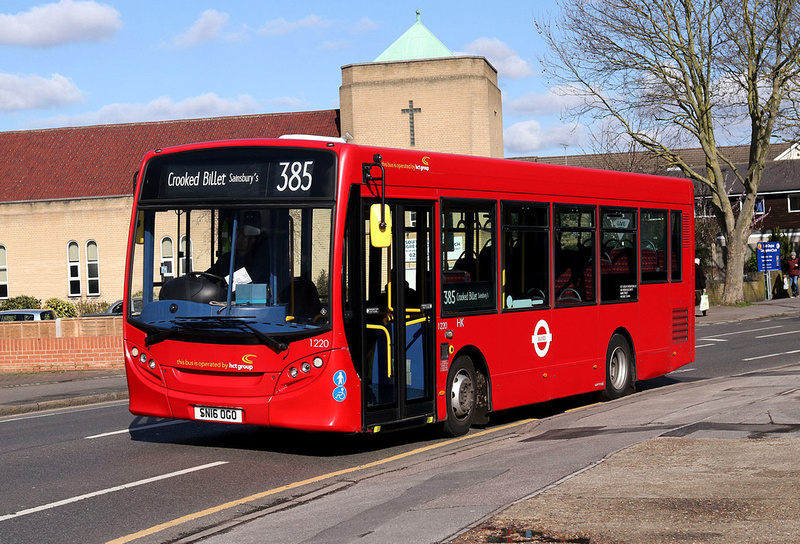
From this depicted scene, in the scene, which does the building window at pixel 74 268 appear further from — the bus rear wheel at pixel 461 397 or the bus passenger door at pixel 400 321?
the bus passenger door at pixel 400 321

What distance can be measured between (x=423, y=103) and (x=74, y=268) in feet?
70.8

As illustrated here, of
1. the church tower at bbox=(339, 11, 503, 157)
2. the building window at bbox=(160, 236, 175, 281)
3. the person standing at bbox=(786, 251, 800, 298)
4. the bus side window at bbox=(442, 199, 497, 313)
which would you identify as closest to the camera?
the building window at bbox=(160, 236, 175, 281)

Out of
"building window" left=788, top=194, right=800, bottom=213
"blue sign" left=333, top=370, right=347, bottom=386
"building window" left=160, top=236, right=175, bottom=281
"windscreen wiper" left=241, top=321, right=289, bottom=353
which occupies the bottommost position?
"blue sign" left=333, top=370, right=347, bottom=386

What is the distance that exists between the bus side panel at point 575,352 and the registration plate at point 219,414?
177 inches

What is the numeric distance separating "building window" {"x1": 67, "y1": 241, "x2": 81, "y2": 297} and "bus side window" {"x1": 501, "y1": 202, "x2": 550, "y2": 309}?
154 ft

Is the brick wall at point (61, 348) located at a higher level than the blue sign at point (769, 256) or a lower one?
lower

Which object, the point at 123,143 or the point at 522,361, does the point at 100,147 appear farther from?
the point at 522,361

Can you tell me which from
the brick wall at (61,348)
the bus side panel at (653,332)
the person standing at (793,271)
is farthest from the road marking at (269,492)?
the person standing at (793,271)

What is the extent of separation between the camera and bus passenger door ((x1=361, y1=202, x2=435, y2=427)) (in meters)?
9.83

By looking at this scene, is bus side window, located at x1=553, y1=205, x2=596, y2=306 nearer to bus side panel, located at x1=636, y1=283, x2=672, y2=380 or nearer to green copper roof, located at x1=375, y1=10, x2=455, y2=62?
bus side panel, located at x1=636, y1=283, x2=672, y2=380

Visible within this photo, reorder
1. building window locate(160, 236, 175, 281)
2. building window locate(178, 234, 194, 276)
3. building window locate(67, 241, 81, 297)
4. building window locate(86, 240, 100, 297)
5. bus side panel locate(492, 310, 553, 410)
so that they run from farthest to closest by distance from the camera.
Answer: building window locate(67, 241, 81, 297) → building window locate(86, 240, 100, 297) → bus side panel locate(492, 310, 553, 410) → building window locate(178, 234, 194, 276) → building window locate(160, 236, 175, 281)

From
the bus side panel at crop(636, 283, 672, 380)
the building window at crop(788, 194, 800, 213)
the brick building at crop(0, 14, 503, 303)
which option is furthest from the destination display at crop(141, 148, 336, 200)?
the building window at crop(788, 194, 800, 213)

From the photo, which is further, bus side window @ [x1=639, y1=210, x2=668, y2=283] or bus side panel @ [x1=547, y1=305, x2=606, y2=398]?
bus side window @ [x1=639, y1=210, x2=668, y2=283]

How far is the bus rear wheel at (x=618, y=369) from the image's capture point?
14.0m
